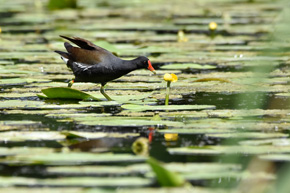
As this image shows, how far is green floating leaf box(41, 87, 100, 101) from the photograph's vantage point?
4.49 m

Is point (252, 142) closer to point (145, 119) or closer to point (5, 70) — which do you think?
point (145, 119)

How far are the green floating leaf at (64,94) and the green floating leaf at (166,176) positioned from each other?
7.12 ft

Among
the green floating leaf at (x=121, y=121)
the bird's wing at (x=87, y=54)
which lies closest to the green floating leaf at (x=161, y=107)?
the green floating leaf at (x=121, y=121)

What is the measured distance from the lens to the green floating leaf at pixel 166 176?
7.74ft

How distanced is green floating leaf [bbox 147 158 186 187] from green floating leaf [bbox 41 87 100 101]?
2171 mm

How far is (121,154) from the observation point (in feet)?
9.89

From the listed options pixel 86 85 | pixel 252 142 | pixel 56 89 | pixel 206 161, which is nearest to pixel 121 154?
pixel 206 161

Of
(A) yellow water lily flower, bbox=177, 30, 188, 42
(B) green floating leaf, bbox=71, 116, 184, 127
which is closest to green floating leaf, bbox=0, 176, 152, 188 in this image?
(B) green floating leaf, bbox=71, 116, 184, 127

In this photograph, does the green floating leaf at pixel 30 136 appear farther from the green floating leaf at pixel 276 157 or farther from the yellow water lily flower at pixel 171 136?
the green floating leaf at pixel 276 157

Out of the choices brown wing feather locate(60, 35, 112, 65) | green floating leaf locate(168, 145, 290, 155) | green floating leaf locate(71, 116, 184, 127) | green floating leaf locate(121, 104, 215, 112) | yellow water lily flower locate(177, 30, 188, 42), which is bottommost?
green floating leaf locate(168, 145, 290, 155)

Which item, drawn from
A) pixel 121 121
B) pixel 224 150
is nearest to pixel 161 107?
pixel 121 121

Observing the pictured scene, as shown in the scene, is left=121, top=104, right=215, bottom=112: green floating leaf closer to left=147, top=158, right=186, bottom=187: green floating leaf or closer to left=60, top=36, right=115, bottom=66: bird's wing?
left=60, top=36, right=115, bottom=66: bird's wing

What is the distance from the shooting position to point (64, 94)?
4547mm

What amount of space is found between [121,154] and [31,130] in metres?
0.82
